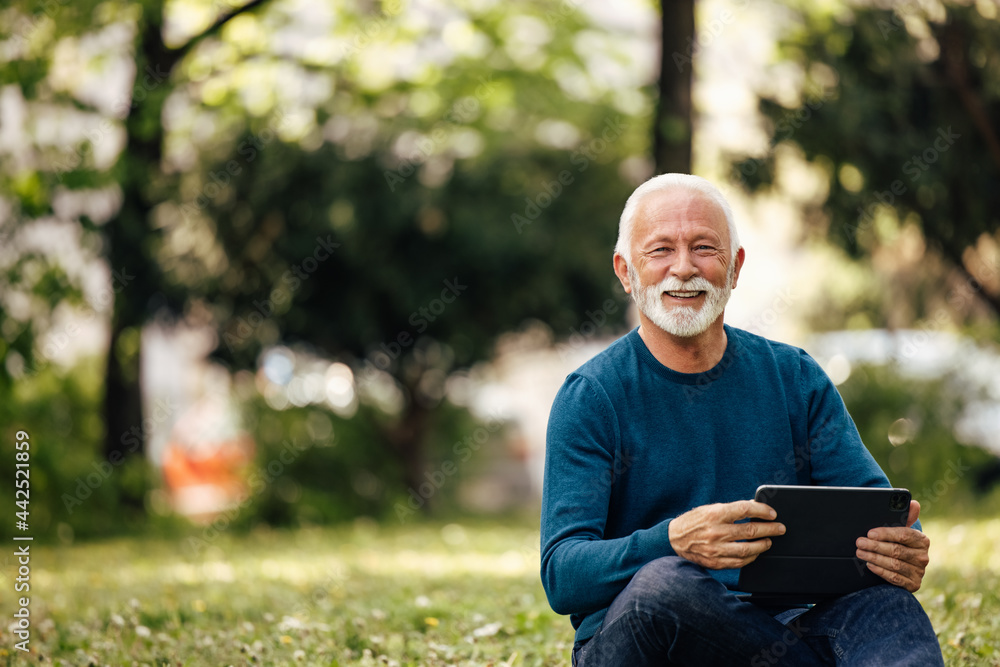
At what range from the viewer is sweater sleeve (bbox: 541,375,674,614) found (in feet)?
8.65

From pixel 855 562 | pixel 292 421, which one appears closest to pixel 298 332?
pixel 292 421

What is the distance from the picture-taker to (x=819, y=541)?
2.65 meters

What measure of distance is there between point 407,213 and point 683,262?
327 inches

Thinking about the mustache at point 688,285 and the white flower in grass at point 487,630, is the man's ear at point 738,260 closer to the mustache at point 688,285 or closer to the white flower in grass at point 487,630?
the mustache at point 688,285

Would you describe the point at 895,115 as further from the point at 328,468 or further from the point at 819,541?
the point at 819,541

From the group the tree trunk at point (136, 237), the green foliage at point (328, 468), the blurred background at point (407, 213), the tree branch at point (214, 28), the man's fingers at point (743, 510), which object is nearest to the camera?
the man's fingers at point (743, 510)

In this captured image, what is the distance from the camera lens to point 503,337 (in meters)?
12.8

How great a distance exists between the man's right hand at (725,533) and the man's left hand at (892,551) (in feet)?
0.94

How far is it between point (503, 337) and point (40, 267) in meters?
5.66

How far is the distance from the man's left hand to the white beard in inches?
29.2

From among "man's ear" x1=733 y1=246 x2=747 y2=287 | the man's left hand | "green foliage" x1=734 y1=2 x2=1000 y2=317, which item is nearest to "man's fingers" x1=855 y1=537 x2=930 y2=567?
the man's left hand

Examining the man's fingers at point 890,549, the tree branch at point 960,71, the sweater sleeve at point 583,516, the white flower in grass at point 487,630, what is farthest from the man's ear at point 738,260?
the tree branch at point 960,71

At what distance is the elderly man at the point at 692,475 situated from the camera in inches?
101

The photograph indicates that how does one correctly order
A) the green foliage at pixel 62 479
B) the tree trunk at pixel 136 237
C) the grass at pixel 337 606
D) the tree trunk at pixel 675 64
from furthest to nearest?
1. the green foliage at pixel 62 479
2. the tree trunk at pixel 136 237
3. the tree trunk at pixel 675 64
4. the grass at pixel 337 606
